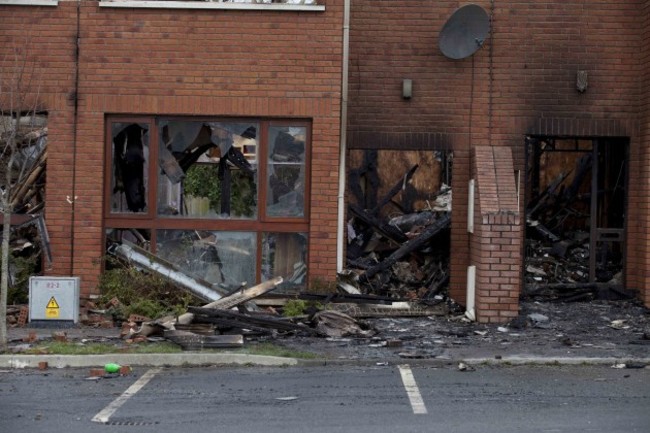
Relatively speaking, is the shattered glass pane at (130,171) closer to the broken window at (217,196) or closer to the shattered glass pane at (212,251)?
Answer: the broken window at (217,196)

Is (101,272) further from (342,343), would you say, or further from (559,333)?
(559,333)

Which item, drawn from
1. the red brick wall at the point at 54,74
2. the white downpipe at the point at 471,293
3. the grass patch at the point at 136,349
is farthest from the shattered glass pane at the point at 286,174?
the grass patch at the point at 136,349

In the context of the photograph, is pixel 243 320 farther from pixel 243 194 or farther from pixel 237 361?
pixel 243 194

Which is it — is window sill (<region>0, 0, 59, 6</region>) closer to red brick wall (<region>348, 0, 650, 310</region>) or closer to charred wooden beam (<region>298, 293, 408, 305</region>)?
red brick wall (<region>348, 0, 650, 310</region>)

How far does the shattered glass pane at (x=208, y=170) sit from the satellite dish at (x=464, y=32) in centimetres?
293

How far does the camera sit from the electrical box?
1276 centimetres

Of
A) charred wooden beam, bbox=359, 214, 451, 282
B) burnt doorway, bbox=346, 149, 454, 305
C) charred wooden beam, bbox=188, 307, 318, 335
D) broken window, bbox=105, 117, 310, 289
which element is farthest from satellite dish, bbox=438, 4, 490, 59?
charred wooden beam, bbox=188, 307, 318, 335

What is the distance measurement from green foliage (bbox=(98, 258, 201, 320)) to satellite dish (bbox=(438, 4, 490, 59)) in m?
4.95

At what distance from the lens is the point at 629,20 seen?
1460cm

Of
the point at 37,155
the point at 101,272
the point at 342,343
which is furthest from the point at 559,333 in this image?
the point at 37,155

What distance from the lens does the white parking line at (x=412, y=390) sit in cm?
880

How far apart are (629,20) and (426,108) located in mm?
3129

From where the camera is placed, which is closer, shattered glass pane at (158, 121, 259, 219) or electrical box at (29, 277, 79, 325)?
electrical box at (29, 277, 79, 325)

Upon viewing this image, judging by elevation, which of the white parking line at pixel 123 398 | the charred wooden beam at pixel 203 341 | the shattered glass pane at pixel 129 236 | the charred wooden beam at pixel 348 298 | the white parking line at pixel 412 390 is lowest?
the white parking line at pixel 123 398
